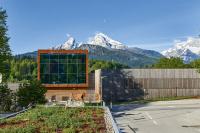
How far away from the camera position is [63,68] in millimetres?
80750

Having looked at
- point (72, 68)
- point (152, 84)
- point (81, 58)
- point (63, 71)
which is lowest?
point (152, 84)

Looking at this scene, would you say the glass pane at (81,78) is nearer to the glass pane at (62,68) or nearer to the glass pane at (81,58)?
the glass pane at (81,58)

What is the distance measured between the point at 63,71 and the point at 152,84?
56.4 ft

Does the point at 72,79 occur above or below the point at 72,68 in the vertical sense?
below

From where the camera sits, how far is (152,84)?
7731 centimetres

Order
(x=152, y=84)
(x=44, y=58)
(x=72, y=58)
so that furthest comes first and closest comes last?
(x=72, y=58) < (x=44, y=58) < (x=152, y=84)

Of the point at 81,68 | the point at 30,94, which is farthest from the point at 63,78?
the point at 30,94

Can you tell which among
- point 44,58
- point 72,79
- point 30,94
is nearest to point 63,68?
point 72,79

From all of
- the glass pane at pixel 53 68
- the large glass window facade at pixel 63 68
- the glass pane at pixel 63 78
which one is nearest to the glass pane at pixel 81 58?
the large glass window facade at pixel 63 68

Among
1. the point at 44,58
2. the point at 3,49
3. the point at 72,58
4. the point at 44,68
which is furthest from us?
the point at 72,58

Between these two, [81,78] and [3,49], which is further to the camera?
[81,78]

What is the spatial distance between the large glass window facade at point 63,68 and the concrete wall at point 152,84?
5.94m

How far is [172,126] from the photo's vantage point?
27219 millimetres

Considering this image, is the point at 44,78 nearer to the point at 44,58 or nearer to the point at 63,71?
the point at 63,71
